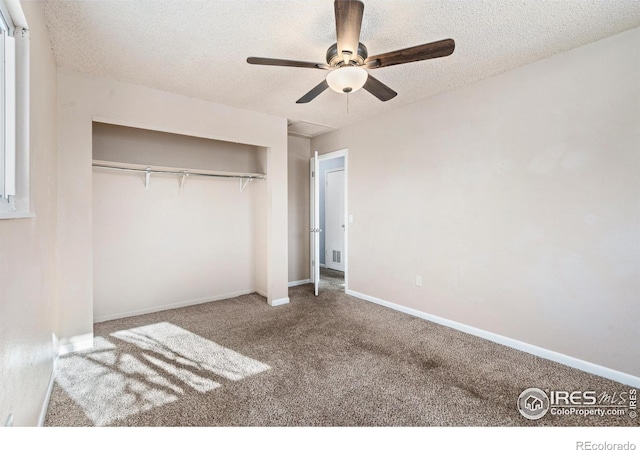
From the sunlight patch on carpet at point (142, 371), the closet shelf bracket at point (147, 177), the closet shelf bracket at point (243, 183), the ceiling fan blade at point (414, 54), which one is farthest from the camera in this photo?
the closet shelf bracket at point (243, 183)

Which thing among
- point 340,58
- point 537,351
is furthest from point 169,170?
point 537,351

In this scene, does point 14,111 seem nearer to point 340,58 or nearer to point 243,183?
point 340,58

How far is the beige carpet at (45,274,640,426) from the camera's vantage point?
1845 mm

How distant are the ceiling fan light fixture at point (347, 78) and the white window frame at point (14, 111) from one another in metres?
1.65

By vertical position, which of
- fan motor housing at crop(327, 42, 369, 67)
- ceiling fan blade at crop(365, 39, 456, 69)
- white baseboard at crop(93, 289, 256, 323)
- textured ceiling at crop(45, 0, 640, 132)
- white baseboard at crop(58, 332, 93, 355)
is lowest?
white baseboard at crop(58, 332, 93, 355)

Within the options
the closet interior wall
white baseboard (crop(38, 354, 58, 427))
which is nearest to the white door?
the closet interior wall

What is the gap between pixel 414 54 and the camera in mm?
1983

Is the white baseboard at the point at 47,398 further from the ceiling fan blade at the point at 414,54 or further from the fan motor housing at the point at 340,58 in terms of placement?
the ceiling fan blade at the point at 414,54

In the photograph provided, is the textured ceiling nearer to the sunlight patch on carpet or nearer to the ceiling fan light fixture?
the ceiling fan light fixture

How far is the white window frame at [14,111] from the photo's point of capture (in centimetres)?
141

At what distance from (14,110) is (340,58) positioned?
1.78 m

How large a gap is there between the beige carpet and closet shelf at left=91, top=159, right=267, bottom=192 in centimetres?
168

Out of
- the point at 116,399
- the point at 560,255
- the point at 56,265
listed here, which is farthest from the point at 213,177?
the point at 560,255

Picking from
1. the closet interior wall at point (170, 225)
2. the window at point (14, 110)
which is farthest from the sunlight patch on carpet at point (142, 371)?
the window at point (14, 110)
